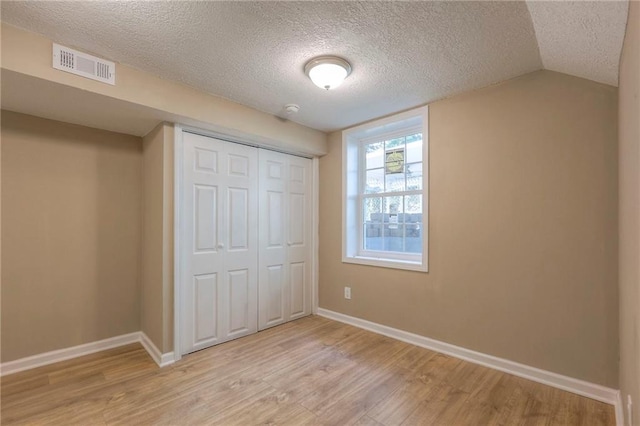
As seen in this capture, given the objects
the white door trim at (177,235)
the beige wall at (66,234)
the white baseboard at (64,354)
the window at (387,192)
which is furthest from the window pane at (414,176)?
the white baseboard at (64,354)

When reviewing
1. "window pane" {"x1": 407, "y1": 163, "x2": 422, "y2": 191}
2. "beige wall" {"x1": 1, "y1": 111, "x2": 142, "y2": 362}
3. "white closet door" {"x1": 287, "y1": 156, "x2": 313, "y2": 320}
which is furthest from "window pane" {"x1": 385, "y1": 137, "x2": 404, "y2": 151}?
"beige wall" {"x1": 1, "y1": 111, "x2": 142, "y2": 362}

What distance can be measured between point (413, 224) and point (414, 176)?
51 cm

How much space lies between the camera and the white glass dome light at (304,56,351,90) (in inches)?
79.5

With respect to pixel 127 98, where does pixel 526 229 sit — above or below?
below

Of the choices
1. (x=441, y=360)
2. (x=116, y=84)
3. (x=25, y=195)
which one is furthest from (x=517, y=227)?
(x=25, y=195)

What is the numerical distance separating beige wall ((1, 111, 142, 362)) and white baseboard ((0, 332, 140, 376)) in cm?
5

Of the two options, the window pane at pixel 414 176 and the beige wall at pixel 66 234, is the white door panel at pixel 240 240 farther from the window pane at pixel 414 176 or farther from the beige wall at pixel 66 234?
the window pane at pixel 414 176

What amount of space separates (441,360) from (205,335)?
2174 millimetres

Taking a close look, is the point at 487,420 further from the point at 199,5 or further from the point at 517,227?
the point at 199,5

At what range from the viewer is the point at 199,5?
1533mm

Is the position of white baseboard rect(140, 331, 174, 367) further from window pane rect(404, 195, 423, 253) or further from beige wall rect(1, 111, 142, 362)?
window pane rect(404, 195, 423, 253)

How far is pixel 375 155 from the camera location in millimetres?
3504

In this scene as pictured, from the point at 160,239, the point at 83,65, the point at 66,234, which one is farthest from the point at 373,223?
the point at 66,234

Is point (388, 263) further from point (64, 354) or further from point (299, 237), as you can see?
point (64, 354)
